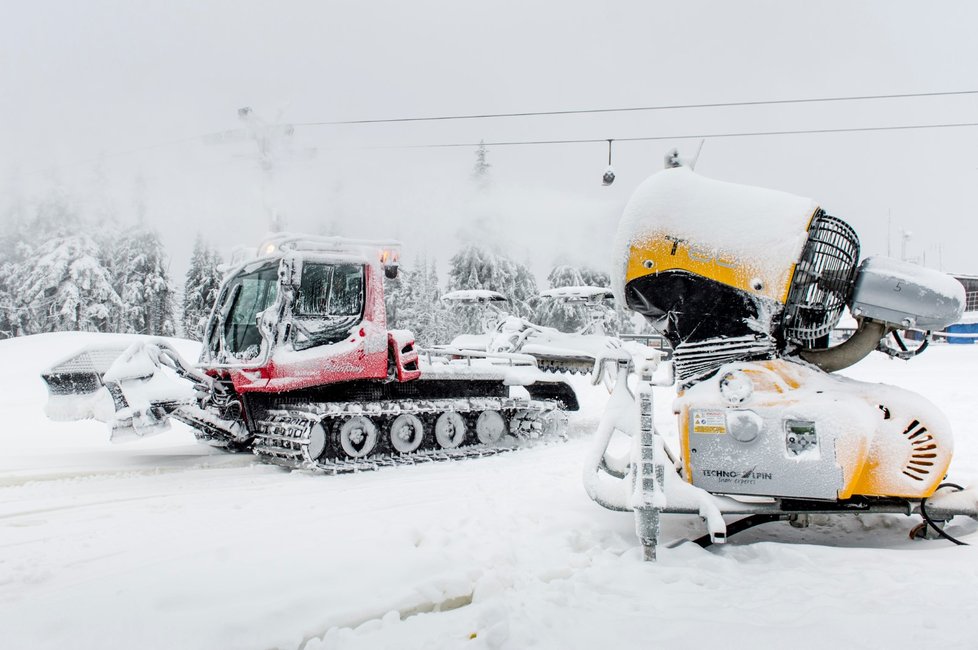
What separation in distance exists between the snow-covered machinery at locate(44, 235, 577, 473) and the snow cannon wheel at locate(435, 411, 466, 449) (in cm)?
1

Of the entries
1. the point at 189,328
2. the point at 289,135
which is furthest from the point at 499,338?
the point at 189,328

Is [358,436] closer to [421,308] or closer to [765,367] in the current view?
[765,367]

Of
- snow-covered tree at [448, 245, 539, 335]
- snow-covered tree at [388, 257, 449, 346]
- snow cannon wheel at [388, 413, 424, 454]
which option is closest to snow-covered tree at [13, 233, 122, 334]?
snow-covered tree at [388, 257, 449, 346]

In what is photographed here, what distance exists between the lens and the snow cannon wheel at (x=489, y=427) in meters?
8.71

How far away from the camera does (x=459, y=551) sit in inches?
147

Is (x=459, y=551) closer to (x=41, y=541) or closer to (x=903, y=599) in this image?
(x=903, y=599)

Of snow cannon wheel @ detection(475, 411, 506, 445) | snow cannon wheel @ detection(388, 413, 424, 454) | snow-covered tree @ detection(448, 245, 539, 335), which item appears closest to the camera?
snow cannon wheel @ detection(388, 413, 424, 454)

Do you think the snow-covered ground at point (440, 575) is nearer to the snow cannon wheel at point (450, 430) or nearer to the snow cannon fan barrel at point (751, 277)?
the snow cannon fan barrel at point (751, 277)

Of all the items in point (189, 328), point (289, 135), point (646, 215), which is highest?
point (289, 135)

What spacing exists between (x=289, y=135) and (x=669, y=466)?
14.8 metres

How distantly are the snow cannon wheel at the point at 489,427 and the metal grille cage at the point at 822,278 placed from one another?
17.4ft

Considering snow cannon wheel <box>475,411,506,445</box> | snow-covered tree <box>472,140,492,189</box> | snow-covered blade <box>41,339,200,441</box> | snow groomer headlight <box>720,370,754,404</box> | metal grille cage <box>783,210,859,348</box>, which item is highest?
snow-covered tree <box>472,140,492,189</box>

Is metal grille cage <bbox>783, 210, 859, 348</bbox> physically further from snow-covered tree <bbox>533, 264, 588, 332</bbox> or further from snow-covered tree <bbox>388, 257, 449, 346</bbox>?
Result: snow-covered tree <bbox>388, 257, 449, 346</bbox>

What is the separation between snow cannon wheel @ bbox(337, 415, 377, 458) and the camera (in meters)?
7.30
